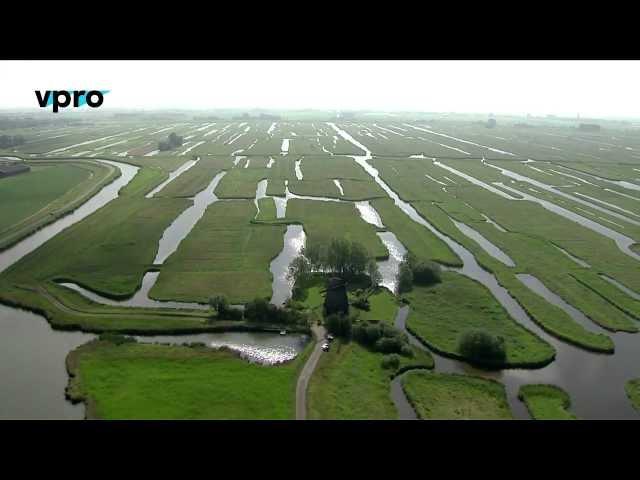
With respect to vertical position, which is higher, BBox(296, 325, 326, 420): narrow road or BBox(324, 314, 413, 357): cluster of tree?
BBox(324, 314, 413, 357): cluster of tree

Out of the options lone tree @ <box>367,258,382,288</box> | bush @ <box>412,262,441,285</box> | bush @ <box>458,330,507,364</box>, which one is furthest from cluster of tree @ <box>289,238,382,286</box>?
bush @ <box>458,330,507,364</box>

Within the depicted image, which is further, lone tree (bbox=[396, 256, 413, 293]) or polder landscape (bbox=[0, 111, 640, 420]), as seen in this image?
lone tree (bbox=[396, 256, 413, 293])

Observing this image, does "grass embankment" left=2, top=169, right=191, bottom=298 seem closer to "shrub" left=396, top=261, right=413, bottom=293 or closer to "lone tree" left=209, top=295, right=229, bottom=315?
"lone tree" left=209, top=295, right=229, bottom=315

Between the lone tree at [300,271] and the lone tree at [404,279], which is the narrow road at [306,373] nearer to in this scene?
the lone tree at [300,271]

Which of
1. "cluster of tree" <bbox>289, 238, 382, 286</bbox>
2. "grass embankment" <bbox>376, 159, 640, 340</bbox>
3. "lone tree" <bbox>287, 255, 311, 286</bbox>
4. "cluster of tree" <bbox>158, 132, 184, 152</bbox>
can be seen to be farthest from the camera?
"cluster of tree" <bbox>158, 132, 184, 152</bbox>

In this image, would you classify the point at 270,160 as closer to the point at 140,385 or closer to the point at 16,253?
the point at 16,253

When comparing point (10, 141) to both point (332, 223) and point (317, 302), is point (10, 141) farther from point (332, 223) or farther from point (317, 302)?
point (317, 302)
